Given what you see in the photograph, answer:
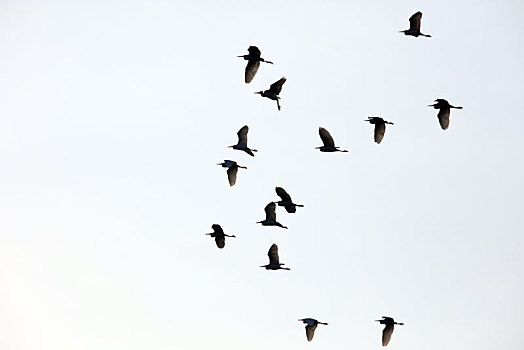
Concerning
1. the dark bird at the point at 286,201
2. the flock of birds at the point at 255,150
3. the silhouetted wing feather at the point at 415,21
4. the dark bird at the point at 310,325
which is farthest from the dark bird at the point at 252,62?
the dark bird at the point at 310,325

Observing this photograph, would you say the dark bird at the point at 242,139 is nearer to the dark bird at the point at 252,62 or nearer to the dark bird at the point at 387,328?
the dark bird at the point at 252,62

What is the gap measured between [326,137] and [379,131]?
3.34 metres

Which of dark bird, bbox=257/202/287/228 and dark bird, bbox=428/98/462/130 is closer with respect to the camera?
dark bird, bbox=428/98/462/130

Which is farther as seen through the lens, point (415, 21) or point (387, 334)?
point (415, 21)

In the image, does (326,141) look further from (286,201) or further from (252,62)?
(252,62)

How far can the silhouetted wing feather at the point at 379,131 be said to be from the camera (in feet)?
504

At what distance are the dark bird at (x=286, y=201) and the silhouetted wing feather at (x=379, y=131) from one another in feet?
22.0

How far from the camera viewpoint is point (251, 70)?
504 ft

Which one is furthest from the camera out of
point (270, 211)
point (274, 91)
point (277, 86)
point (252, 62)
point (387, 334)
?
point (270, 211)

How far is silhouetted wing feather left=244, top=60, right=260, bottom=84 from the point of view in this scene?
504ft

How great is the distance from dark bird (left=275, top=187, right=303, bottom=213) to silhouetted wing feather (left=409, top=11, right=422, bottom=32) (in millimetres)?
13084

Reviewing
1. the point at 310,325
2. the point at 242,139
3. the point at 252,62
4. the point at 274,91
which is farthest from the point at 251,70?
the point at 310,325

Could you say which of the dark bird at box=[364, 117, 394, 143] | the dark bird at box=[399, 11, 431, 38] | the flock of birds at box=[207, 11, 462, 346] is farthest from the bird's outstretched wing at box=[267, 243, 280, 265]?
the dark bird at box=[399, 11, 431, 38]

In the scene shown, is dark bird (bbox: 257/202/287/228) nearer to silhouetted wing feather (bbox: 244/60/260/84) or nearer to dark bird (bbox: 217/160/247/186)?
dark bird (bbox: 217/160/247/186)
